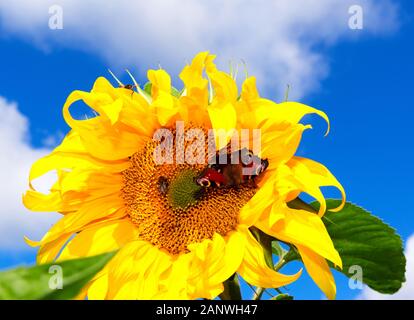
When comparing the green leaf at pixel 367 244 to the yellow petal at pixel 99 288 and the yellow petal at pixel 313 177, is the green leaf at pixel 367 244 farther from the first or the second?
the yellow petal at pixel 99 288

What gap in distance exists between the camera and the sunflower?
1552 mm

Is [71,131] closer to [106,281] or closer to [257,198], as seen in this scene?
[106,281]

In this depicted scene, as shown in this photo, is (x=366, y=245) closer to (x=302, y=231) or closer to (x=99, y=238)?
(x=302, y=231)

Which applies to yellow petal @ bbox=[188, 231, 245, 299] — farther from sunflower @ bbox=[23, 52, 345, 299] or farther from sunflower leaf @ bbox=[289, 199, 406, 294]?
sunflower leaf @ bbox=[289, 199, 406, 294]

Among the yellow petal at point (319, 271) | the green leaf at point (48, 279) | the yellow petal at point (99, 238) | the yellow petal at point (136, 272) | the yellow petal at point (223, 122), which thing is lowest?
the green leaf at point (48, 279)

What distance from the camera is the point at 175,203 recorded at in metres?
1.76

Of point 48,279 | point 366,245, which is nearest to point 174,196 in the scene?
point 366,245

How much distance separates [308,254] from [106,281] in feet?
2.11

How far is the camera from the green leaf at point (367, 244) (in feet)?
5.96

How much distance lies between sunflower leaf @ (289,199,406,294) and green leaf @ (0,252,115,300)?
1.54m

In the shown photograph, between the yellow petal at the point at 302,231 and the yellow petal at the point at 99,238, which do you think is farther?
the yellow petal at the point at 99,238

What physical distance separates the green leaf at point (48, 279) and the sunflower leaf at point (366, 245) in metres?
1.54

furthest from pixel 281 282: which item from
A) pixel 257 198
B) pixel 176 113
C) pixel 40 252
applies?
pixel 40 252

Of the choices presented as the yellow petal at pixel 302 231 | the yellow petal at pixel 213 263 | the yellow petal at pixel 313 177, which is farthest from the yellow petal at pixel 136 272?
the yellow petal at pixel 313 177
